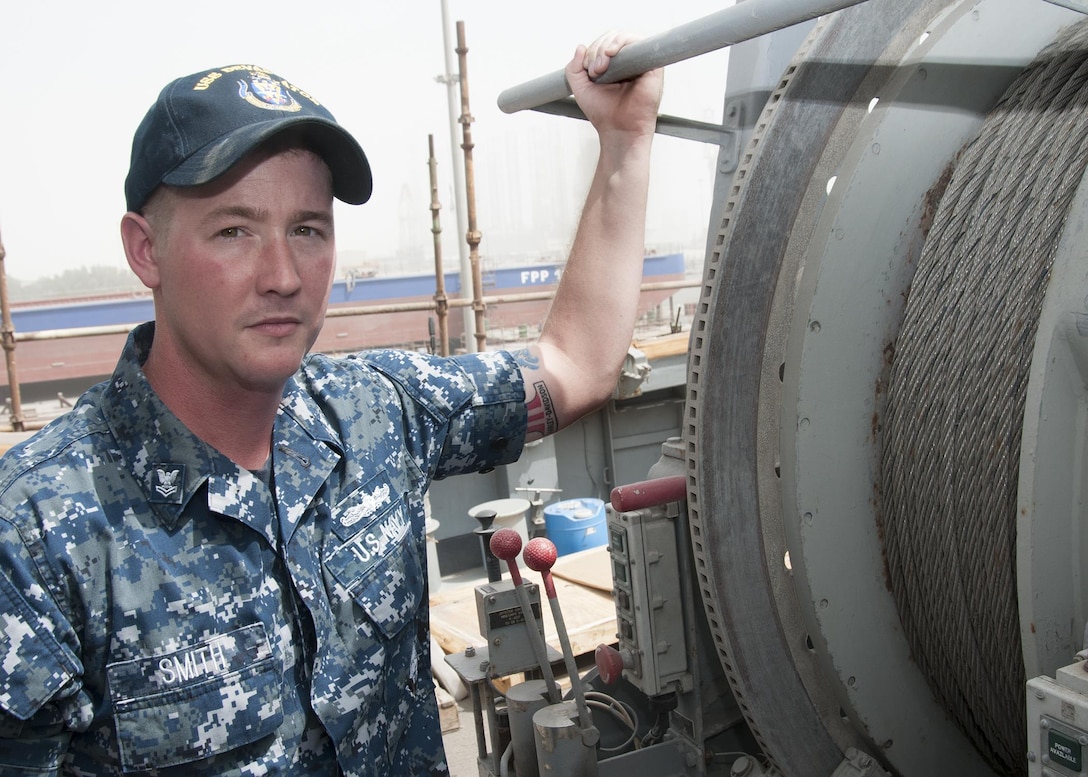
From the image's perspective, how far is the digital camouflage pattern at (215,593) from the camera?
4.59 feet

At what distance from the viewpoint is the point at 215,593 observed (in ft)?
5.07

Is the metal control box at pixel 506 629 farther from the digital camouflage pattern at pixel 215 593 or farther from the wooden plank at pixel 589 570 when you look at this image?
the wooden plank at pixel 589 570

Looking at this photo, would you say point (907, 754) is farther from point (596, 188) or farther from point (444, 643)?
point (444, 643)

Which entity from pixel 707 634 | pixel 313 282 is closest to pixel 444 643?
pixel 707 634

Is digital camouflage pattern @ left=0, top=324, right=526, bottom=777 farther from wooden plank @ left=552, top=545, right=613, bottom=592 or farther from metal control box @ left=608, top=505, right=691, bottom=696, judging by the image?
wooden plank @ left=552, top=545, right=613, bottom=592

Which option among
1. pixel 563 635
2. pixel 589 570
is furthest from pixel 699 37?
pixel 589 570

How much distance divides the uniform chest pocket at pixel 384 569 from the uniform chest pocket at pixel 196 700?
214mm

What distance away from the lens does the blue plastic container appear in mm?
7602

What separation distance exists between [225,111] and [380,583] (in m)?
0.89

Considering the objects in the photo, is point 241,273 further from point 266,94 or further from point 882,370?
point 882,370

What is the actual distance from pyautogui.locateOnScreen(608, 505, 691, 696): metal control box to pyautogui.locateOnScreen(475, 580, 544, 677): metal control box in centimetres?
35

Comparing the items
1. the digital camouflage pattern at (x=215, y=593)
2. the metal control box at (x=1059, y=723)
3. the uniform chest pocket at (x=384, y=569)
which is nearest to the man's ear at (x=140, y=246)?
the digital camouflage pattern at (x=215, y=593)

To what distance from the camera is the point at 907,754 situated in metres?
1.95

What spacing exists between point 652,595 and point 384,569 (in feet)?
2.04
